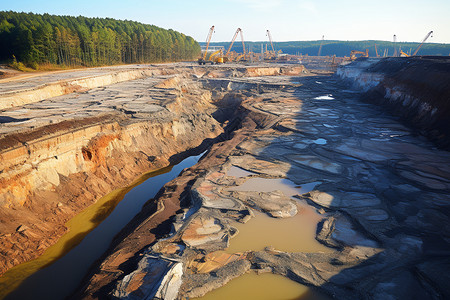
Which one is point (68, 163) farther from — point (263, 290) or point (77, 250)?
point (263, 290)

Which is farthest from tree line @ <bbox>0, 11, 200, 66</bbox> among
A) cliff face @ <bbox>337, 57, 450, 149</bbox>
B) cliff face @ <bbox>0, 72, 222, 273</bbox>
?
cliff face @ <bbox>337, 57, 450, 149</bbox>

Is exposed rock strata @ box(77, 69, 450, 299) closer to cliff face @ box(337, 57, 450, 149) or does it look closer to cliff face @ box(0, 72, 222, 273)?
cliff face @ box(337, 57, 450, 149)

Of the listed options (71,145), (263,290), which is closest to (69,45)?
(71,145)

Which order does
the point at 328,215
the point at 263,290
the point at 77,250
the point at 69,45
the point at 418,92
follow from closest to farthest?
the point at 263,290 < the point at 328,215 < the point at 77,250 < the point at 418,92 < the point at 69,45

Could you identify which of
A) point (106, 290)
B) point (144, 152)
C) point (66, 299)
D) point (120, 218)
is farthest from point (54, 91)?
point (106, 290)

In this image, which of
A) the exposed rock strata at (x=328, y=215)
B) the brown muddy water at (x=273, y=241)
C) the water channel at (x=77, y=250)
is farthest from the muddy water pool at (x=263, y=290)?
the water channel at (x=77, y=250)

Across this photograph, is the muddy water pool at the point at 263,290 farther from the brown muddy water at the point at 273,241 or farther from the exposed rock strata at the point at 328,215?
the exposed rock strata at the point at 328,215
